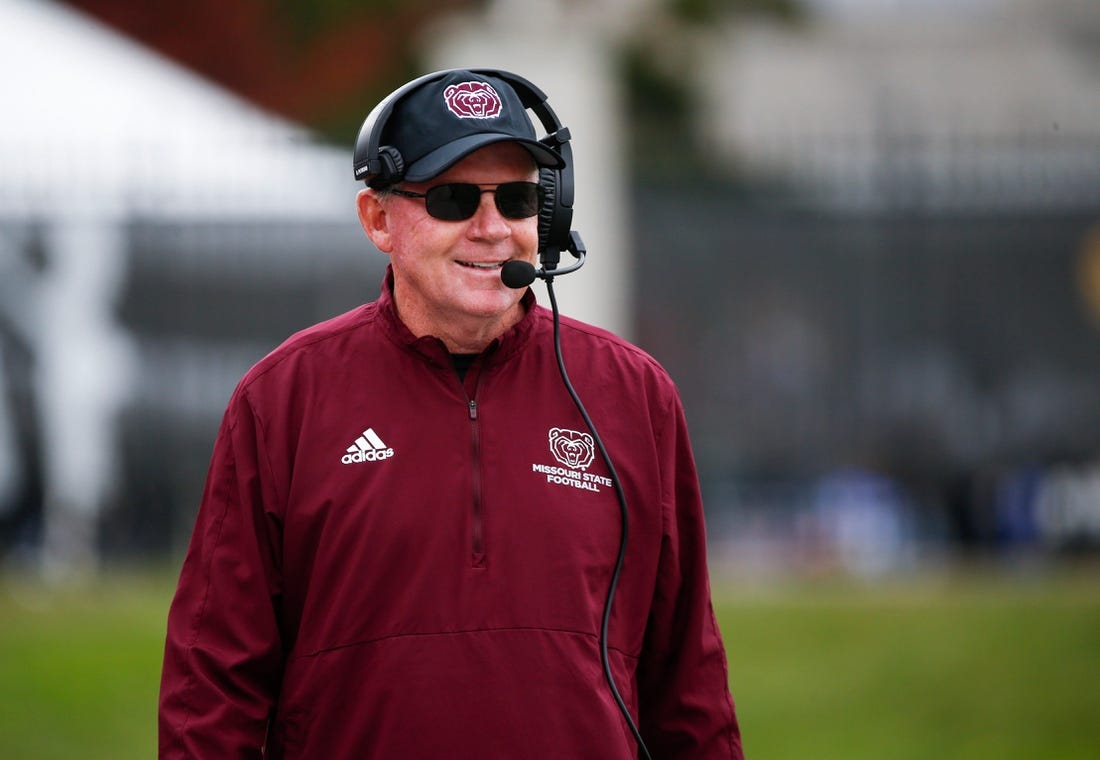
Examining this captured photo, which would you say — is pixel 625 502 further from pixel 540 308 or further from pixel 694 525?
pixel 540 308

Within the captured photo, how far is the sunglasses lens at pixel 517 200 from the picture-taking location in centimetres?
278

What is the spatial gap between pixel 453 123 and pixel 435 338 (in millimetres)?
385

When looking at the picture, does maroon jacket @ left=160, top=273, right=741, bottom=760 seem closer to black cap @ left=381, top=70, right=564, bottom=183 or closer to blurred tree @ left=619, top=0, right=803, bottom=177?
black cap @ left=381, top=70, right=564, bottom=183

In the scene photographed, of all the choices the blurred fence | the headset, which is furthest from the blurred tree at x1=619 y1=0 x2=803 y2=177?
the headset

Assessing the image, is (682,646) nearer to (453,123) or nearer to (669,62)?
(453,123)

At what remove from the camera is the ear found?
2879 millimetres

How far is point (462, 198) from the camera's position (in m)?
2.76

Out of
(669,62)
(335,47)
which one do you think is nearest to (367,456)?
(669,62)

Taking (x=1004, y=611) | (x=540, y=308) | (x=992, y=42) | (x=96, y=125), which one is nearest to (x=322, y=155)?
(x=96, y=125)

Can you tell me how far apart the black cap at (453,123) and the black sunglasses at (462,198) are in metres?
0.05

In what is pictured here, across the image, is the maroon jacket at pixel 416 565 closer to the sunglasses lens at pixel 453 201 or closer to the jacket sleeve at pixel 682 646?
the jacket sleeve at pixel 682 646

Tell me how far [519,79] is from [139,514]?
36.5ft

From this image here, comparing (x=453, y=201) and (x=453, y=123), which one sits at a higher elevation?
(x=453, y=123)

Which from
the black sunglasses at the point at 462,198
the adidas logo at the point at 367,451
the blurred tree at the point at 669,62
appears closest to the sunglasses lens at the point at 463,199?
the black sunglasses at the point at 462,198
